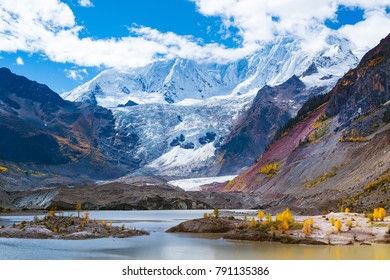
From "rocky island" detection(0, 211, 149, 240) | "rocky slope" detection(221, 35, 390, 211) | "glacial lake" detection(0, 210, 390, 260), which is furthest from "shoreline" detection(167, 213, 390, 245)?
"rocky slope" detection(221, 35, 390, 211)

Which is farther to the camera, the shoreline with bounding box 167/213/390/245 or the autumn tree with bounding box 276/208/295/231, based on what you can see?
the autumn tree with bounding box 276/208/295/231

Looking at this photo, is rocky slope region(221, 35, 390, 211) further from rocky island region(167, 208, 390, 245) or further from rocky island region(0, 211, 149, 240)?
rocky island region(0, 211, 149, 240)

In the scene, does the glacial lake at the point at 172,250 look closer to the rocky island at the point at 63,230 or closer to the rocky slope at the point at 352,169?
the rocky island at the point at 63,230

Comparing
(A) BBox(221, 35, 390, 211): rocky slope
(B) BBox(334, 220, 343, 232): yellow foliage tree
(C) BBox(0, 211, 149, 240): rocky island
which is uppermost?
(A) BBox(221, 35, 390, 211): rocky slope

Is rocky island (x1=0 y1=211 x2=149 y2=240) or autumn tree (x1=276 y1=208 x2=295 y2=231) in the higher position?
autumn tree (x1=276 y1=208 x2=295 y2=231)

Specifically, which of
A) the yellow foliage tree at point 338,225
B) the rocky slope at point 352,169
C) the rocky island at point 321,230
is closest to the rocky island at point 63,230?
the rocky island at point 321,230

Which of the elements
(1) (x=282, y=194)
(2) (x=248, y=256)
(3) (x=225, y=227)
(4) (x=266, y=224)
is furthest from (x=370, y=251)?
(1) (x=282, y=194)

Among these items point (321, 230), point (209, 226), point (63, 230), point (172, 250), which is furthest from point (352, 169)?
point (172, 250)

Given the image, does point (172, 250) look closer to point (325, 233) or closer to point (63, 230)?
point (325, 233)

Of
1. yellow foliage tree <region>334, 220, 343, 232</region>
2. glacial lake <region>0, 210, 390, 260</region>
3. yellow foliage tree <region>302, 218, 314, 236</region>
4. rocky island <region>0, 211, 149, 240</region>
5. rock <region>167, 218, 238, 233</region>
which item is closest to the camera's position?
glacial lake <region>0, 210, 390, 260</region>

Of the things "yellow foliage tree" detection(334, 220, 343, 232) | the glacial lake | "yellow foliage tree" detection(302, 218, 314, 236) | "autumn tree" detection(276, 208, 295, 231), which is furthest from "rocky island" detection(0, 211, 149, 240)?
"yellow foliage tree" detection(334, 220, 343, 232)

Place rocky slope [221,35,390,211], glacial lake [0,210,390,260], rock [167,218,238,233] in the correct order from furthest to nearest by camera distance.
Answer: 1. rocky slope [221,35,390,211]
2. rock [167,218,238,233]
3. glacial lake [0,210,390,260]

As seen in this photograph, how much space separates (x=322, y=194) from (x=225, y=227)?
59206mm

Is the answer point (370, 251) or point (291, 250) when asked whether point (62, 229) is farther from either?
point (370, 251)
